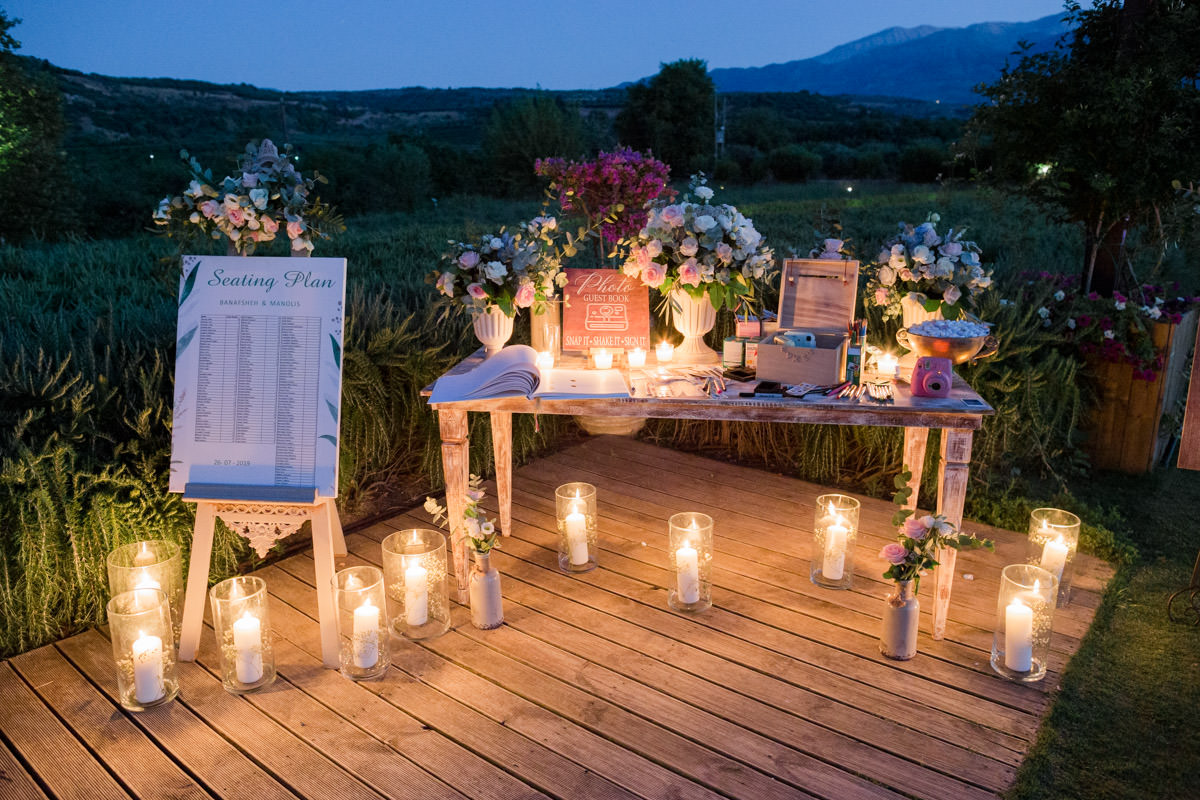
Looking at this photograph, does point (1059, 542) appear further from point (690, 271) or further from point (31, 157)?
point (31, 157)

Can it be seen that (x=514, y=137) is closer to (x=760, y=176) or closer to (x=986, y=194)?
(x=760, y=176)

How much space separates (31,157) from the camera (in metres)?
12.6

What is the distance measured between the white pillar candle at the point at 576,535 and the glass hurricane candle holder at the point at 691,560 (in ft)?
1.45

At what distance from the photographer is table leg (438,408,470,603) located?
279 cm

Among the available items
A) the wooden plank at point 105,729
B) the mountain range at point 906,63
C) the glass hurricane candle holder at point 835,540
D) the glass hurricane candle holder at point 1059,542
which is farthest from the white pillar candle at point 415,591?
the mountain range at point 906,63

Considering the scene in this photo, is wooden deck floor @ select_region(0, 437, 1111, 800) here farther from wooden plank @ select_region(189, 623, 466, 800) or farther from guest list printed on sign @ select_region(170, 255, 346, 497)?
guest list printed on sign @ select_region(170, 255, 346, 497)

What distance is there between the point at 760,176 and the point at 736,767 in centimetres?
2903

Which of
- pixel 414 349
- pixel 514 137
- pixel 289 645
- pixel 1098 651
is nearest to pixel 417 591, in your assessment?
pixel 289 645

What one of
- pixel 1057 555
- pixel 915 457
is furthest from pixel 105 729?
pixel 1057 555

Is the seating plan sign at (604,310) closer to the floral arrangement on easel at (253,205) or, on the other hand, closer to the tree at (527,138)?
the floral arrangement on easel at (253,205)

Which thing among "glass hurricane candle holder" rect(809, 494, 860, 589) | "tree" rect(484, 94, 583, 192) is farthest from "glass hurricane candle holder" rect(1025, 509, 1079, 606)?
"tree" rect(484, 94, 583, 192)

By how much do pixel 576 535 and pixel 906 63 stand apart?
82549mm

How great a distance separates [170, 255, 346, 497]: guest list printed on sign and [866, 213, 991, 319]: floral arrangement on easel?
1.98 metres

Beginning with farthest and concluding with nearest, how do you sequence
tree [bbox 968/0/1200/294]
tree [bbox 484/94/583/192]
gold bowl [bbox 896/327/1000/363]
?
tree [bbox 484/94/583/192] < tree [bbox 968/0/1200/294] < gold bowl [bbox 896/327/1000/363]
